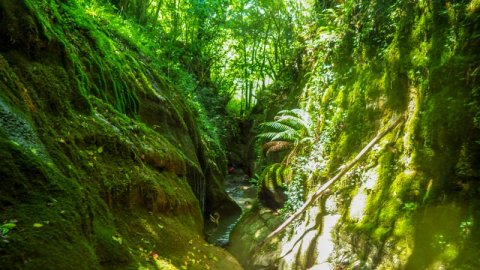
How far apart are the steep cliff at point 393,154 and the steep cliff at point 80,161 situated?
183cm

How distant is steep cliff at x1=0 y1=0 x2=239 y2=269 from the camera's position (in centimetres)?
232

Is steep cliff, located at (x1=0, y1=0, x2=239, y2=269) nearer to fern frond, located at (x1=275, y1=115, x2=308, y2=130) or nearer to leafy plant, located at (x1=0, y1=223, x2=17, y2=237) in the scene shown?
leafy plant, located at (x1=0, y1=223, x2=17, y2=237)

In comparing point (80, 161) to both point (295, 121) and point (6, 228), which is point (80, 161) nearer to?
point (6, 228)

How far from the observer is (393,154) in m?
4.82

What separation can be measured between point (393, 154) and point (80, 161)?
13.5 feet

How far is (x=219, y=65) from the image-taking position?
2036 cm

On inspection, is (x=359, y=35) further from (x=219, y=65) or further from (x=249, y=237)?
(x=219, y=65)

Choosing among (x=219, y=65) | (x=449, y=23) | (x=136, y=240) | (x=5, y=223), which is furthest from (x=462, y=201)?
(x=219, y=65)

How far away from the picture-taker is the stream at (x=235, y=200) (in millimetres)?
8499

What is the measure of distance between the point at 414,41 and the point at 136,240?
15.7 ft

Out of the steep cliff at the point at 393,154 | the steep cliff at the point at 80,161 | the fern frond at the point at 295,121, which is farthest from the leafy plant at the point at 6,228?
the fern frond at the point at 295,121

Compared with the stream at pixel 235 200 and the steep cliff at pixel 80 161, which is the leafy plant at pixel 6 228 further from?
the stream at pixel 235 200

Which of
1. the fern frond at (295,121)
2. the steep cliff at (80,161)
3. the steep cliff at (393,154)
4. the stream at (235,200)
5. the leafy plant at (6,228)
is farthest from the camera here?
the stream at (235,200)

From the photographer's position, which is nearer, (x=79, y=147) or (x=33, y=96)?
(x=33, y=96)
